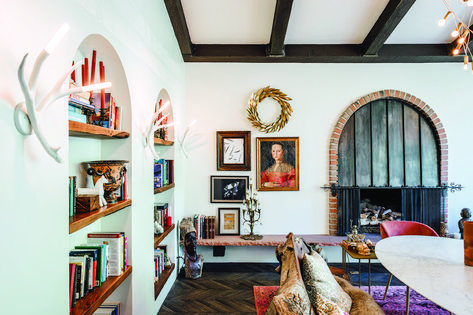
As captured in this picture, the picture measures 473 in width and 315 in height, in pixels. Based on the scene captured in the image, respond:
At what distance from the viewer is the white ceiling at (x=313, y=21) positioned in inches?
120

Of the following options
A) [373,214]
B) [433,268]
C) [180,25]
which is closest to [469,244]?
[433,268]

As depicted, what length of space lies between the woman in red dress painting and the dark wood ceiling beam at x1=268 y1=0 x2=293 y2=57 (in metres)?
1.24

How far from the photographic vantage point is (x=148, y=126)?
2.36 metres

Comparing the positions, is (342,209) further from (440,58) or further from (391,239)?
(440,58)

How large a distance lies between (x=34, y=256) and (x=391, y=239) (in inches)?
106


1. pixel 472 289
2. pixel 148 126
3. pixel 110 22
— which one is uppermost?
pixel 110 22

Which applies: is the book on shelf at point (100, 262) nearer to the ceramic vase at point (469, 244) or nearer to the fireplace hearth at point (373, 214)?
the ceramic vase at point (469, 244)

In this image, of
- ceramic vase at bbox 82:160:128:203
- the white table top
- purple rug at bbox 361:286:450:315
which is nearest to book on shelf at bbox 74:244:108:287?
ceramic vase at bbox 82:160:128:203

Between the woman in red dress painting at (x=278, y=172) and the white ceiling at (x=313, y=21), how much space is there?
150 centimetres

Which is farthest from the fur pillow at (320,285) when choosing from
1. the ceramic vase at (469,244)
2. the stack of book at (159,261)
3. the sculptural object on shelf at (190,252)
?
the sculptural object on shelf at (190,252)

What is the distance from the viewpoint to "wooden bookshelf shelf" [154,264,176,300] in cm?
259

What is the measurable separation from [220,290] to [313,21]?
11.0 ft

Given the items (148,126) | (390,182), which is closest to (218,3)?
(148,126)

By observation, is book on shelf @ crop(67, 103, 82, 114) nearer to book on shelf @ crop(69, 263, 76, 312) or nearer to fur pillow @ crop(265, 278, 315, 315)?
book on shelf @ crop(69, 263, 76, 312)
